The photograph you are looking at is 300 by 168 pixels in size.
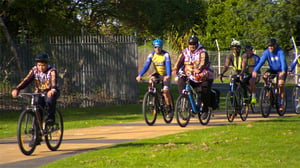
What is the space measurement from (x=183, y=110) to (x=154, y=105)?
2.56 feet

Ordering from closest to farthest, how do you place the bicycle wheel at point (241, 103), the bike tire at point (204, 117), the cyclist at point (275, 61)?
the bike tire at point (204, 117), the bicycle wheel at point (241, 103), the cyclist at point (275, 61)

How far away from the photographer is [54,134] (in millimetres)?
11531

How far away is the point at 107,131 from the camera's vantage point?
48.7ft

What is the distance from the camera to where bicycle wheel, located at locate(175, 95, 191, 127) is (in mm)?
14711

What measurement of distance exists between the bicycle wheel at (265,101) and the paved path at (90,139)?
22cm

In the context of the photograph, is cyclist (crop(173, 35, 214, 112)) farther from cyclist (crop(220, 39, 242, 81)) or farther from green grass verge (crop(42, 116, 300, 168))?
cyclist (crop(220, 39, 242, 81))

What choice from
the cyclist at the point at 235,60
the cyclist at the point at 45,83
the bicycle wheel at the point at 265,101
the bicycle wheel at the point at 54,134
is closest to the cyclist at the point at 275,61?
the bicycle wheel at the point at 265,101

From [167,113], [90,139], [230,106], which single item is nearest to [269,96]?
[230,106]

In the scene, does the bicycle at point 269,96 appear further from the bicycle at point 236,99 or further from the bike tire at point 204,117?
the bike tire at point 204,117

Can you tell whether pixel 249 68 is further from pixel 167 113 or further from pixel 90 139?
pixel 90 139

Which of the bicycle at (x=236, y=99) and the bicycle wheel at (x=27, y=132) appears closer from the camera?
the bicycle wheel at (x=27, y=132)

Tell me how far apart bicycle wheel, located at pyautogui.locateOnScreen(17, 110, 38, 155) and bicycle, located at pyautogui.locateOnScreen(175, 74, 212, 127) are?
4.28 metres

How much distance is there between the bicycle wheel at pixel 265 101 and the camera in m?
17.1

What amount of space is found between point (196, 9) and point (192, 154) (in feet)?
57.9
